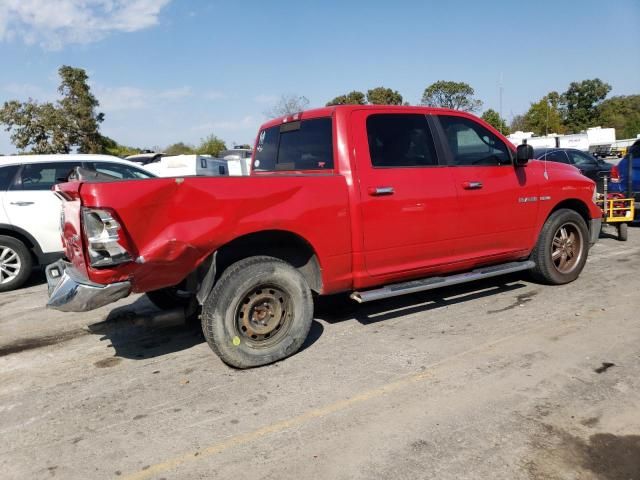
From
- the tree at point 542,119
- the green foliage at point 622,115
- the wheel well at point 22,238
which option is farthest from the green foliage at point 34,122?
the green foliage at point 622,115

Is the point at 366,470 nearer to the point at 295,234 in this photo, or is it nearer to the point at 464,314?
the point at 295,234

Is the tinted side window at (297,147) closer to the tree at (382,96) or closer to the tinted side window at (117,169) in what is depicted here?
the tinted side window at (117,169)

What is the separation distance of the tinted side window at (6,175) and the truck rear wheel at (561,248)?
707cm

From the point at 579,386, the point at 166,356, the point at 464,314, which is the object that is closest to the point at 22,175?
the point at 166,356

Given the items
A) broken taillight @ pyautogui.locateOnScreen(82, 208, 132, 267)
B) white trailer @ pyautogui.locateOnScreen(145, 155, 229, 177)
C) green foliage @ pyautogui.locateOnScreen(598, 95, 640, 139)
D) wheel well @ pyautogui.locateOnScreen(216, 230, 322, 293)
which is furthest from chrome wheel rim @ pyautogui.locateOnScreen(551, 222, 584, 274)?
green foliage @ pyautogui.locateOnScreen(598, 95, 640, 139)

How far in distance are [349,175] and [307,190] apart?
0.45m

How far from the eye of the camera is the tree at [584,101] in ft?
241

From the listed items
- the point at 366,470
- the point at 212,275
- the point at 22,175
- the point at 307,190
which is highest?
the point at 22,175

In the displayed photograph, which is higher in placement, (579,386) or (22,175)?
(22,175)

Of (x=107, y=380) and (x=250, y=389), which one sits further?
(x=107, y=380)

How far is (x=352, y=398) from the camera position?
336 cm

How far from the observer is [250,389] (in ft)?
11.7

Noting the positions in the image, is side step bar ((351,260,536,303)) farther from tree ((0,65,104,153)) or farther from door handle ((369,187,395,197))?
tree ((0,65,104,153))

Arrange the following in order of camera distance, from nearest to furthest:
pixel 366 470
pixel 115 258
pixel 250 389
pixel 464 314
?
1. pixel 366 470
2. pixel 115 258
3. pixel 250 389
4. pixel 464 314
